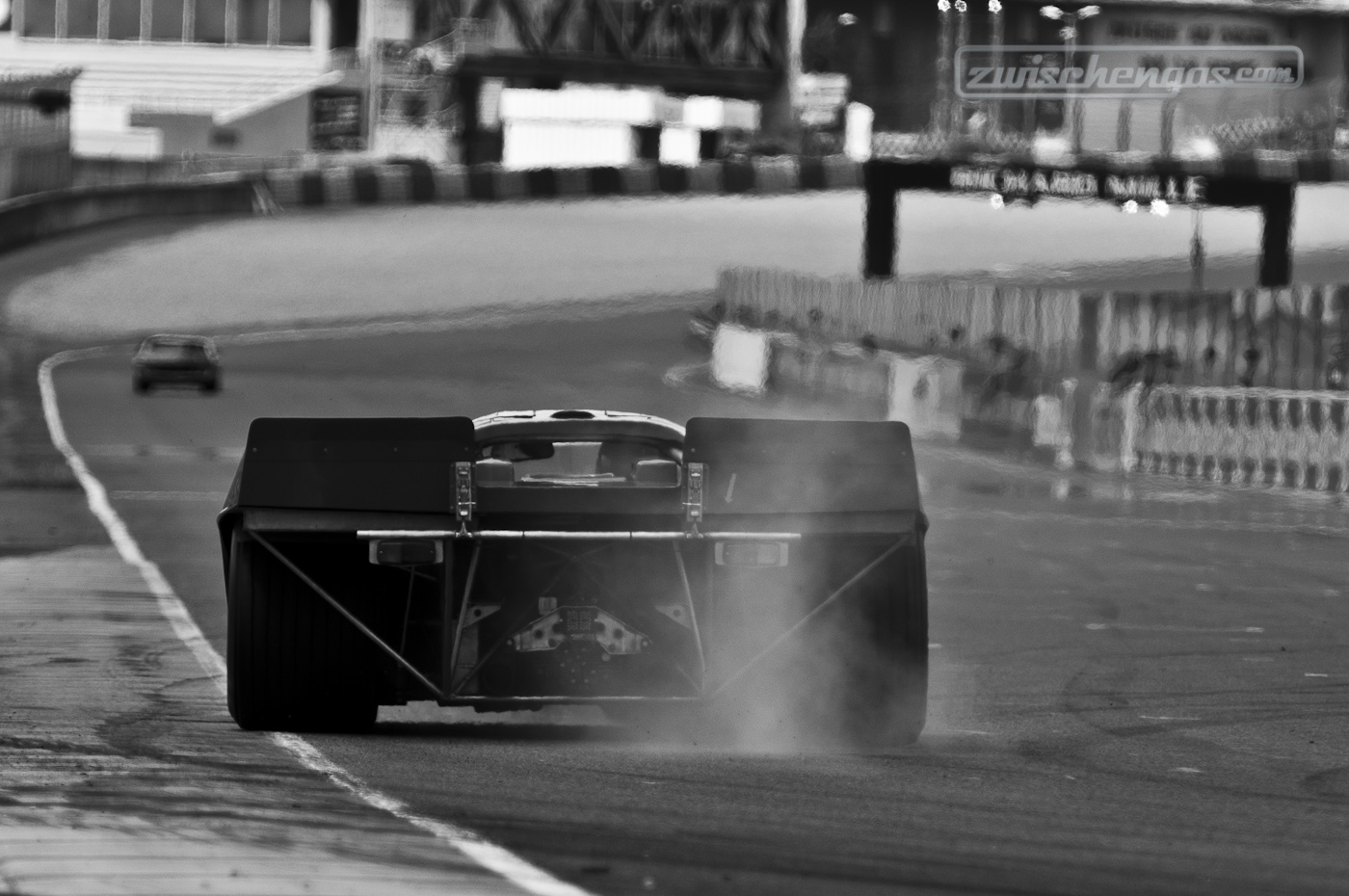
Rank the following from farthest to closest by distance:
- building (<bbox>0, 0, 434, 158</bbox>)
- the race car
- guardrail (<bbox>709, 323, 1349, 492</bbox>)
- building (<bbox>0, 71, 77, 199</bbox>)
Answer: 1. building (<bbox>0, 0, 434, 158</bbox>)
2. building (<bbox>0, 71, 77, 199</bbox>)
3. guardrail (<bbox>709, 323, 1349, 492</bbox>)
4. the race car

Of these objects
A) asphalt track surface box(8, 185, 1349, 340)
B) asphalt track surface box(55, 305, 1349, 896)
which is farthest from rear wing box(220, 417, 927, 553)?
asphalt track surface box(8, 185, 1349, 340)

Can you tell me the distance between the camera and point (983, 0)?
8369cm

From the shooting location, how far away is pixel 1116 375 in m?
33.0

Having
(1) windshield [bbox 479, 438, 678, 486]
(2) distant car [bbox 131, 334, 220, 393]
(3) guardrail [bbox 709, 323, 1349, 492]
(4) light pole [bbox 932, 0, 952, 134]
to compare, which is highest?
(1) windshield [bbox 479, 438, 678, 486]

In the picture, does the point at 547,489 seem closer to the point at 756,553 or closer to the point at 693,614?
the point at 693,614

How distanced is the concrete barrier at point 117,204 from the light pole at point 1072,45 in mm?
23838

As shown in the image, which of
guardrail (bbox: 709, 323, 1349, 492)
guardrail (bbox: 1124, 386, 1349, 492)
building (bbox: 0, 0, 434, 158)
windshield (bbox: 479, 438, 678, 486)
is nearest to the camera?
windshield (bbox: 479, 438, 678, 486)

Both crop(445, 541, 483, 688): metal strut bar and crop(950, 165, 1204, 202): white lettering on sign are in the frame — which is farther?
crop(950, 165, 1204, 202): white lettering on sign

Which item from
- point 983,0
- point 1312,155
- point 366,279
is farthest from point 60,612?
point 983,0

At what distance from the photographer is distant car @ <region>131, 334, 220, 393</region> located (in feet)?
144

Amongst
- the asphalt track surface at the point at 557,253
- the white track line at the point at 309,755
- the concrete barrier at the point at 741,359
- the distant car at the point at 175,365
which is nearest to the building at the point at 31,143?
the asphalt track surface at the point at 557,253

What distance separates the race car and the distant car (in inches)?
1378

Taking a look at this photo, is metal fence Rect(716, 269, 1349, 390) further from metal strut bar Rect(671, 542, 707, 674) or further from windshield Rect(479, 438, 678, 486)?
metal strut bar Rect(671, 542, 707, 674)

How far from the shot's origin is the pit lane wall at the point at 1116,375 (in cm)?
2966
